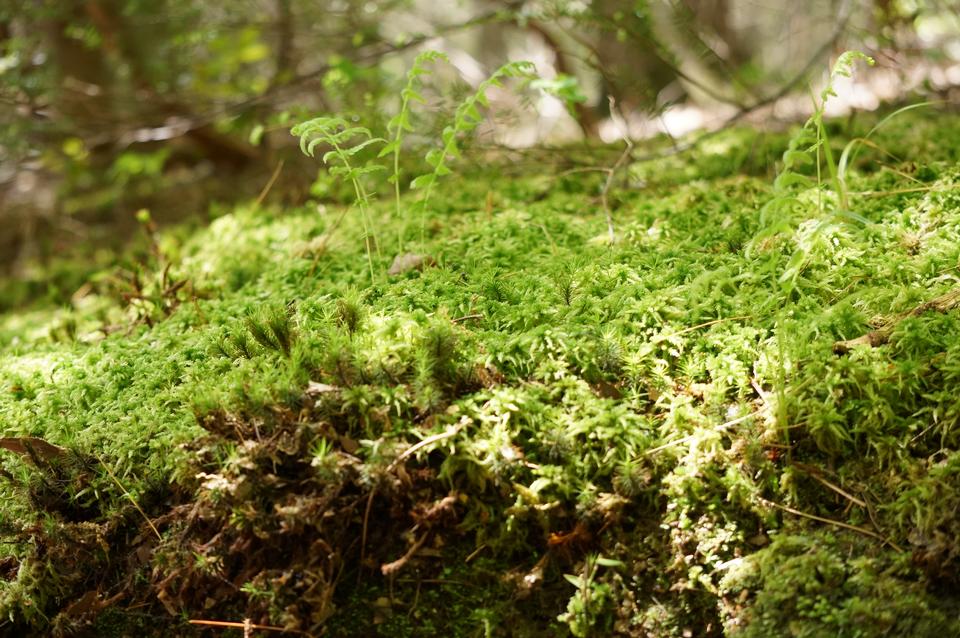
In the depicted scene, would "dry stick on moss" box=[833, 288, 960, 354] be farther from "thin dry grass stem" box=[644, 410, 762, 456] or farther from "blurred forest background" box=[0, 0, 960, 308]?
"blurred forest background" box=[0, 0, 960, 308]

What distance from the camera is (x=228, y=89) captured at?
18.4ft

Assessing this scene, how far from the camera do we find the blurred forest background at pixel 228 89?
4371mm

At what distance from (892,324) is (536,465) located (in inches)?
53.4

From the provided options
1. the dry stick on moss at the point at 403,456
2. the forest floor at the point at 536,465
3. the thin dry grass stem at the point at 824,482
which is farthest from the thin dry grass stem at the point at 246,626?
the thin dry grass stem at the point at 824,482

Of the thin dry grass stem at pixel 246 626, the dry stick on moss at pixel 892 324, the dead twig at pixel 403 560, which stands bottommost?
the thin dry grass stem at pixel 246 626

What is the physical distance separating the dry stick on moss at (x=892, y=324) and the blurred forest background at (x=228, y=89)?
81.6 inches

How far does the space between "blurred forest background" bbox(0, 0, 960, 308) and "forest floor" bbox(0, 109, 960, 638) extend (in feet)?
5.72

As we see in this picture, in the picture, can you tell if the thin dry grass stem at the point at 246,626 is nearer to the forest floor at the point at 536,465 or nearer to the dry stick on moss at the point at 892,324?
the forest floor at the point at 536,465

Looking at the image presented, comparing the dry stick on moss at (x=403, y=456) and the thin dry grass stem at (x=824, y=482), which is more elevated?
the thin dry grass stem at (x=824, y=482)

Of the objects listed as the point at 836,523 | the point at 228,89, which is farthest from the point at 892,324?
the point at 228,89

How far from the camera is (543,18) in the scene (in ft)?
14.0

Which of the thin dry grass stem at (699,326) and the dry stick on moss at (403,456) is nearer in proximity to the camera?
the dry stick on moss at (403,456)

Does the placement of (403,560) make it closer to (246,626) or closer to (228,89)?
(246,626)

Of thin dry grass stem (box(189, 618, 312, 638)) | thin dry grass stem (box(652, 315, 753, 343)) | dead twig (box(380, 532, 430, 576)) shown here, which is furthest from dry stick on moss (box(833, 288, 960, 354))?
thin dry grass stem (box(189, 618, 312, 638))
